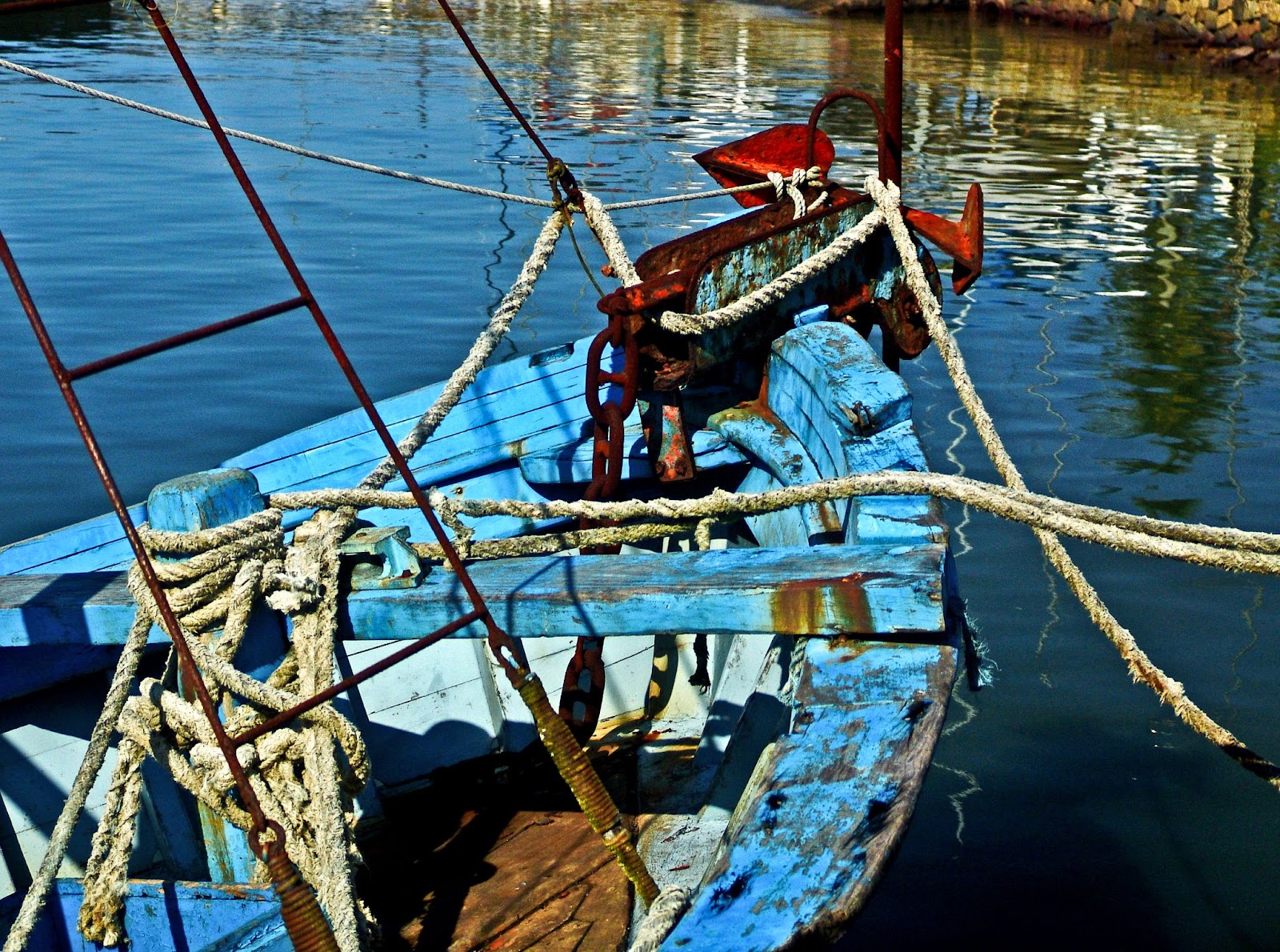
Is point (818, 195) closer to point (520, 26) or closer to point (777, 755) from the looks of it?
point (777, 755)

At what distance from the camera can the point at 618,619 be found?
221 cm

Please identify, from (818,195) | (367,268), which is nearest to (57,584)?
(818,195)

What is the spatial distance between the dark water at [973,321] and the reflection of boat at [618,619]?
3.25ft

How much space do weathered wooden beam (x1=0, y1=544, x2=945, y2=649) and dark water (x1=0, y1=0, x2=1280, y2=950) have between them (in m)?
1.73

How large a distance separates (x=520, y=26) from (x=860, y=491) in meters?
32.4

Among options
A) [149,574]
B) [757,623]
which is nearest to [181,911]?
[149,574]

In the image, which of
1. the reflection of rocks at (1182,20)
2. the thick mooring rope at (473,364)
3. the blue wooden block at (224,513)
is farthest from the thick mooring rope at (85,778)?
the reflection of rocks at (1182,20)

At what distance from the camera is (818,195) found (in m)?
4.13

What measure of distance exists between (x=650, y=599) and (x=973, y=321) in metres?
7.53

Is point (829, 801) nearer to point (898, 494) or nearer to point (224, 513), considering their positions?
point (898, 494)

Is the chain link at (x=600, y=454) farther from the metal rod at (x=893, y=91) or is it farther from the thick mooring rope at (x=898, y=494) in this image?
the metal rod at (x=893, y=91)

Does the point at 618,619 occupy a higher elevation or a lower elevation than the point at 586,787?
higher

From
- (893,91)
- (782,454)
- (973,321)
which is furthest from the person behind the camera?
(973,321)

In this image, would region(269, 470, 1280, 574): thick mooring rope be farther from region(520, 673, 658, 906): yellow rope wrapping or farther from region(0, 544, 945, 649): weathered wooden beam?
region(520, 673, 658, 906): yellow rope wrapping
